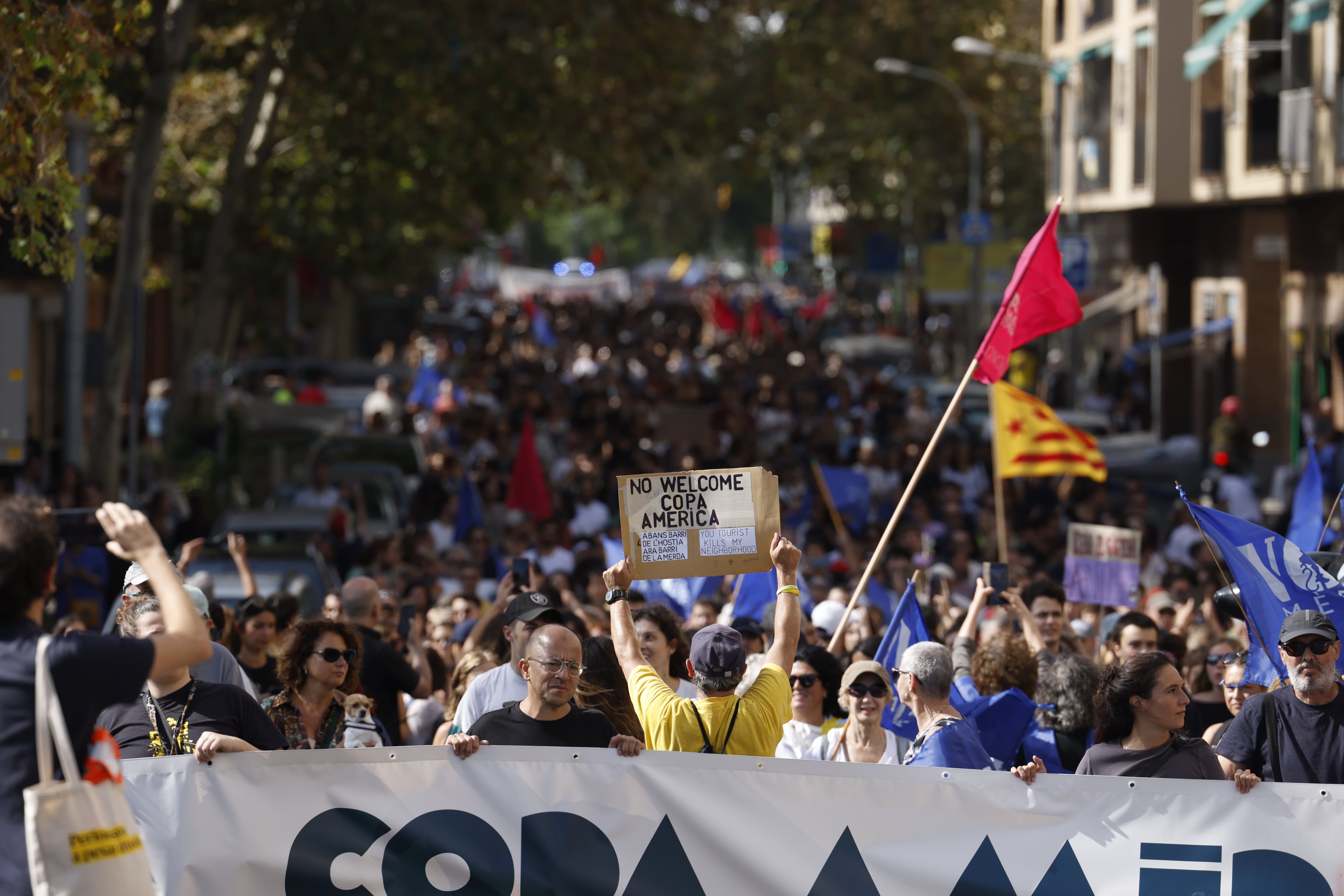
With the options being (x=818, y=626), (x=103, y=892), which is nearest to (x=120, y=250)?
(x=818, y=626)

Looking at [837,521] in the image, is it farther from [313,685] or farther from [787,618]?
[787,618]

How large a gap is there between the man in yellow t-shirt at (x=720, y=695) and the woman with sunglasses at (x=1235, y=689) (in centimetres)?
189

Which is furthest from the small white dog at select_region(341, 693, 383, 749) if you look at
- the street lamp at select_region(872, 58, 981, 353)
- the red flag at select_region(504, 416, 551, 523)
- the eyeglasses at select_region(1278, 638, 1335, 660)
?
the street lamp at select_region(872, 58, 981, 353)

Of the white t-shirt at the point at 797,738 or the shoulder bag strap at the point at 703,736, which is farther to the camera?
the white t-shirt at the point at 797,738

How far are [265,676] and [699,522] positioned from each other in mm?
2565

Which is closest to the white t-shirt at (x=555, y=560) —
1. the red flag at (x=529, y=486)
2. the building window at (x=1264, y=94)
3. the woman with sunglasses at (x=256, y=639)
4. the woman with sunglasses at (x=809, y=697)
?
the red flag at (x=529, y=486)

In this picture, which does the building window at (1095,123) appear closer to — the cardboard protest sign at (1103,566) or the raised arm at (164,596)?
the cardboard protest sign at (1103,566)

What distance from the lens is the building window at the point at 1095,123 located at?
29.7 m

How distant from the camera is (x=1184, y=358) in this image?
31375mm

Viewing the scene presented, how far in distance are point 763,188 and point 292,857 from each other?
7639 centimetres

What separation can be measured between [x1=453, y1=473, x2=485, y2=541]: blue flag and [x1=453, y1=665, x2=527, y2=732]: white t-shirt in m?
8.99

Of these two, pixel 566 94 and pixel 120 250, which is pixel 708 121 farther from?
pixel 120 250

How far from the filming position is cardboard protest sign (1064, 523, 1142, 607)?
10.3m

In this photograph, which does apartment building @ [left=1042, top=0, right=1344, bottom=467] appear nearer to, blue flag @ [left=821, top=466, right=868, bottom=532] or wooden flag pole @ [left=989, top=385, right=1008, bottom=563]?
blue flag @ [left=821, top=466, right=868, bottom=532]
